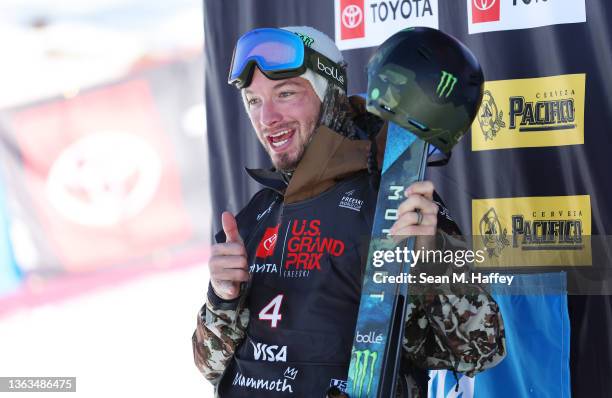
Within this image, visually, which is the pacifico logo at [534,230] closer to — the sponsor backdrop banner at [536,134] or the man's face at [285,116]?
the sponsor backdrop banner at [536,134]

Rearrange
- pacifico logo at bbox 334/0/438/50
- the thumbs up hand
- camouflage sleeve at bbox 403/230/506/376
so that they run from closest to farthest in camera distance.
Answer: camouflage sleeve at bbox 403/230/506/376
the thumbs up hand
pacifico logo at bbox 334/0/438/50

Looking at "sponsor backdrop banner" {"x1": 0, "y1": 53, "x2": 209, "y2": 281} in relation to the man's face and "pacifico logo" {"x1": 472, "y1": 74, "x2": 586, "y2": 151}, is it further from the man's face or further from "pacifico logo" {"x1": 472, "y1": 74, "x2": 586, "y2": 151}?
the man's face

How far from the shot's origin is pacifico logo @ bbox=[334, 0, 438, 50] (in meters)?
2.41

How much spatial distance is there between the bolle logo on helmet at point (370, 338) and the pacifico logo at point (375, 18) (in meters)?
1.29

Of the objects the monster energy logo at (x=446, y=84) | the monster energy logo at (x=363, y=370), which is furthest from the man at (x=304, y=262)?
the monster energy logo at (x=446, y=84)

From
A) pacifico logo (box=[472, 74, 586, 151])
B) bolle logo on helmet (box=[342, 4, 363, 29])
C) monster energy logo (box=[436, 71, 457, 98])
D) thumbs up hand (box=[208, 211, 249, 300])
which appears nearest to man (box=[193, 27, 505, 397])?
thumbs up hand (box=[208, 211, 249, 300])

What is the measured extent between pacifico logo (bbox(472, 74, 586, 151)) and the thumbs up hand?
1.01 metres

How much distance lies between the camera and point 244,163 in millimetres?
2727

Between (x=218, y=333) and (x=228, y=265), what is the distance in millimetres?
181

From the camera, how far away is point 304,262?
5.22 ft

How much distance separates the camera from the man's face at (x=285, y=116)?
171 centimetres

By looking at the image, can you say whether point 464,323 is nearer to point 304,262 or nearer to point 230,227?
point 304,262

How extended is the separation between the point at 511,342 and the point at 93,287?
8.65 ft

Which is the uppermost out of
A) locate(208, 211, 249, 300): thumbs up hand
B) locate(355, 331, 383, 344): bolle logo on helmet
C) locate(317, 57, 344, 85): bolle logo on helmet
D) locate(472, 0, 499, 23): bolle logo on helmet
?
locate(472, 0, 499, 23): bolle logo on helmet
